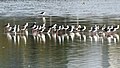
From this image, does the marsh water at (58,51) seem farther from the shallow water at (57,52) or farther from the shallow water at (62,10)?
the shallow water at (62,10)

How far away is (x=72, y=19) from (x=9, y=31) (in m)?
8.18

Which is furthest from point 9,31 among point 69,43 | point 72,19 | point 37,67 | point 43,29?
point 37,67

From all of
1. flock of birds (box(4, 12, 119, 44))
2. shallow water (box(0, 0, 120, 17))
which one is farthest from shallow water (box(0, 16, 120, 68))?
shallow water (box(0, 0, 120, 17))

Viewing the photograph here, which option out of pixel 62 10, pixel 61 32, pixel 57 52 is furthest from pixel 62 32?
pixel 62 10

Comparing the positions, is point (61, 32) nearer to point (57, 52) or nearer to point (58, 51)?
point (58, 51)

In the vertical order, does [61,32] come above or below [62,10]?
above

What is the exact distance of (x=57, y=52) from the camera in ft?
66.8

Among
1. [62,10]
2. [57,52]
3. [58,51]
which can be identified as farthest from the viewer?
[62,10]

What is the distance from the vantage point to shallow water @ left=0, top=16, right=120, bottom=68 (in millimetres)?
17750

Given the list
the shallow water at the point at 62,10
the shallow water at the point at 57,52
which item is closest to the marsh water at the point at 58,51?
the shallow water at the point at 57,52

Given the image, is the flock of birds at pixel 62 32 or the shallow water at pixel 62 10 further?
the shallow water at pixel 62 10

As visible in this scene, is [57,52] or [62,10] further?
[62,10]

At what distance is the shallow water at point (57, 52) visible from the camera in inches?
699

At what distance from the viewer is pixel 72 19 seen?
34.7 m
